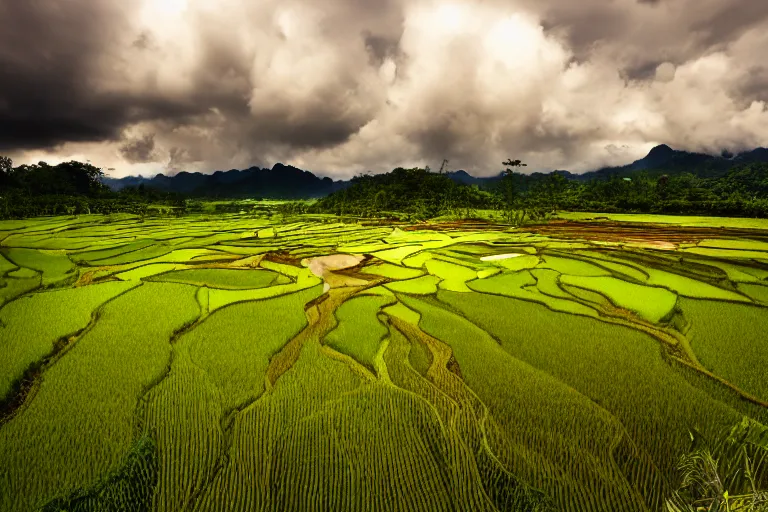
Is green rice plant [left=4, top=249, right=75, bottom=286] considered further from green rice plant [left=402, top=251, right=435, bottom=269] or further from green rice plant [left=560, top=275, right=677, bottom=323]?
green rice plant [left=560, top=275, right=677, bottom=323]

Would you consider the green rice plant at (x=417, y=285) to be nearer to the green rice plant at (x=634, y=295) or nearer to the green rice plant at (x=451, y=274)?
the green rice plant at (x=451, y=274)

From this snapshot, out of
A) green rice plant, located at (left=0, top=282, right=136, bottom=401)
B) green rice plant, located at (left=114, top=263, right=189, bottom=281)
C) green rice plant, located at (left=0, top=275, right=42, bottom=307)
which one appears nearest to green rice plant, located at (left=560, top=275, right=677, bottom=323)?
green rice plant, located at (left=0, top=282, right=136, bottom=401)

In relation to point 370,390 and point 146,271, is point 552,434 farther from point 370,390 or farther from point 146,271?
point 146,271

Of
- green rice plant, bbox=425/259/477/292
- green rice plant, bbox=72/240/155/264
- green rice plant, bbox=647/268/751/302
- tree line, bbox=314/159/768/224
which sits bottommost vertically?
green rice plant, bbox=425/259/477/292

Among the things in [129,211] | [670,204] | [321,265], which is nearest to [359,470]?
[321,265]

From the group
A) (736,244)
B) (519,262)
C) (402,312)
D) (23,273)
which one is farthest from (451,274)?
(736,244)

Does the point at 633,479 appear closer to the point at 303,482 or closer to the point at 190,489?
the point at 303,482
